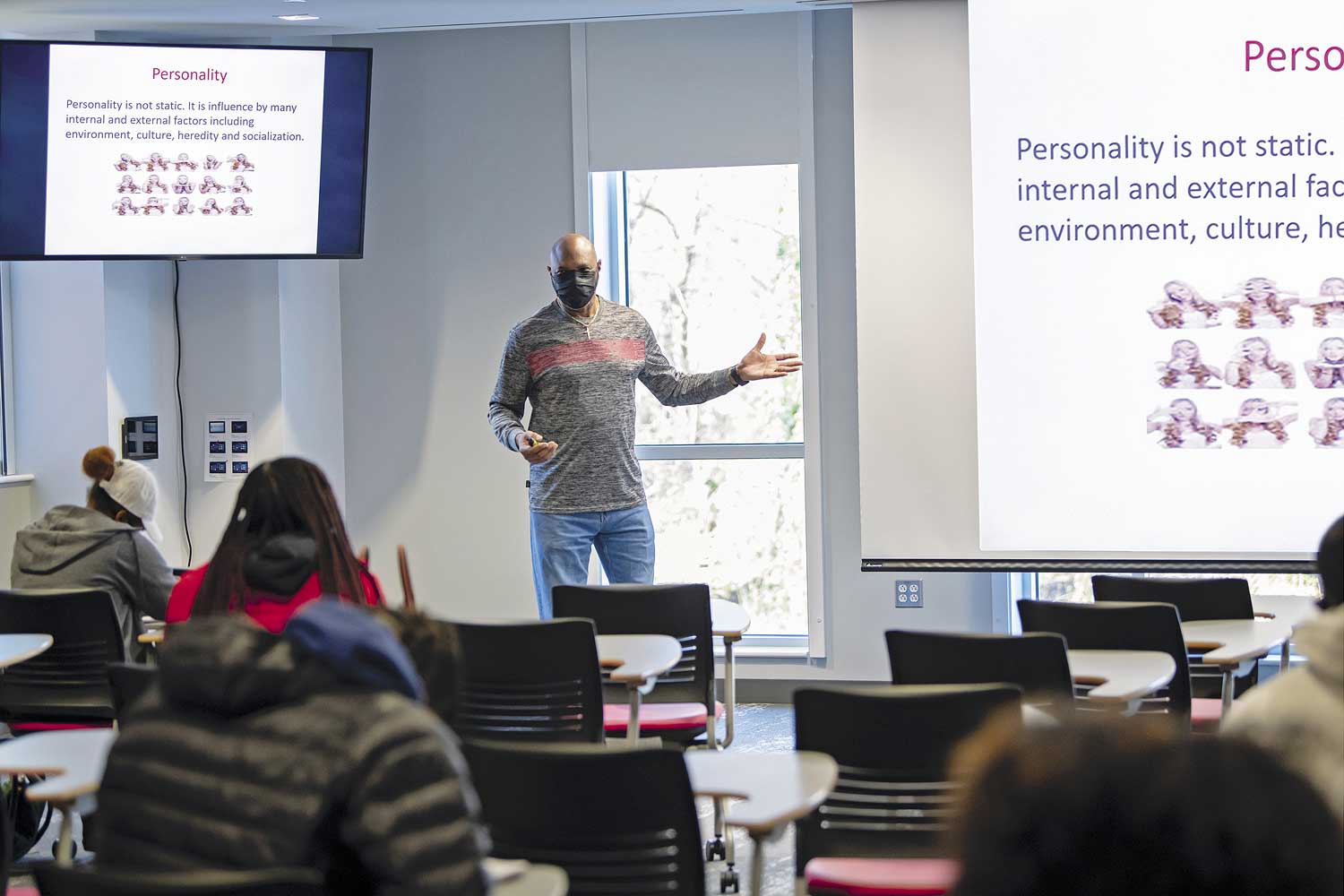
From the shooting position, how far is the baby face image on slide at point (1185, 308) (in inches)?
209

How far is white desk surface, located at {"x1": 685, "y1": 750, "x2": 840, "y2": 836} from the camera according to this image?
231 centimetres

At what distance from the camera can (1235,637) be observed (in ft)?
12.2

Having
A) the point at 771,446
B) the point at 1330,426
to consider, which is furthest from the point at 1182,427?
the point at 771,446

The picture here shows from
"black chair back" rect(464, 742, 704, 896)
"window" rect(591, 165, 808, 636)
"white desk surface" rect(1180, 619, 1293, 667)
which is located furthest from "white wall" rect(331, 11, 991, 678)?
"black chair back" rect(464, 742, 704, 896)

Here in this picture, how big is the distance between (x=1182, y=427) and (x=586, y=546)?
7.25 feet

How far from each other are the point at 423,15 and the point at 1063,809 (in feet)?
18.8

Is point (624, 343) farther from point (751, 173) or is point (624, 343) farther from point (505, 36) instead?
point (505, 36)

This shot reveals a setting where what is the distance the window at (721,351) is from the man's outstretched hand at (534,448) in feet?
5.35

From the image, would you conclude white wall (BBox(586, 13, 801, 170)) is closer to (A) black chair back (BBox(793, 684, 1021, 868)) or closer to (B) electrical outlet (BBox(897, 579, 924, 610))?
(B) electrical outlet (BBox(897, 579, 924, 610))

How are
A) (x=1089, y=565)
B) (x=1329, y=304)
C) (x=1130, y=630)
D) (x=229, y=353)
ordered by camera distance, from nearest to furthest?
1. (x=1130, y=630)
2. (x=1329, y=304)
3. (x=1089, y=565)
4. (x=229, y=353)

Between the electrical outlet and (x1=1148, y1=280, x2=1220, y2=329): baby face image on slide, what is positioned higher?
(x1=1148, y1=280, x2=1220, y2=329): baby face image on slide

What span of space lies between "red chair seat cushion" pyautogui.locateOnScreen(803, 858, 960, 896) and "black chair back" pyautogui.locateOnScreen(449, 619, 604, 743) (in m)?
0.86

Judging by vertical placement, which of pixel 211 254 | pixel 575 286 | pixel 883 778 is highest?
pixel 211 254

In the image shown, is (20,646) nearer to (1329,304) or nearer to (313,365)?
(313,365)
